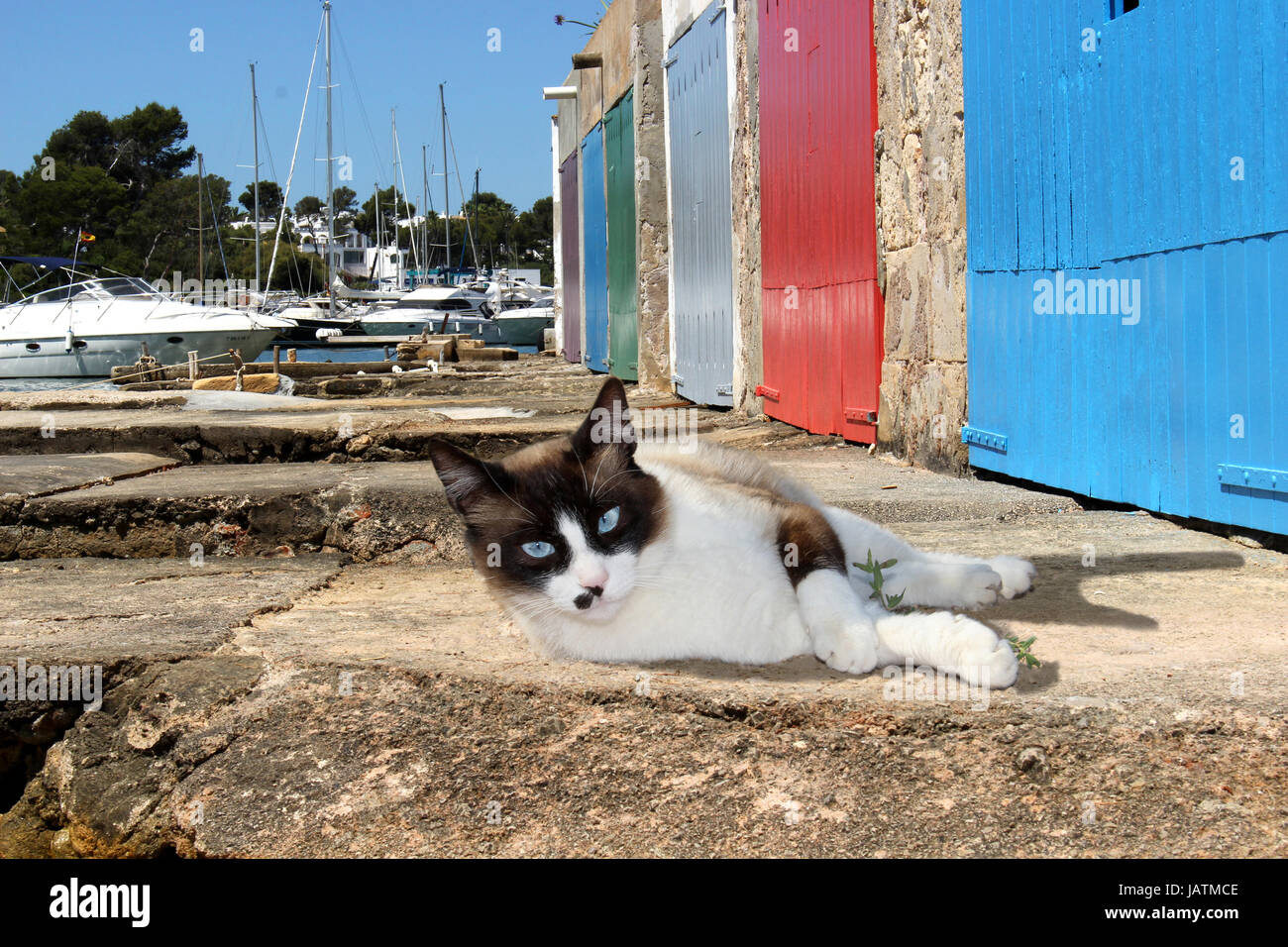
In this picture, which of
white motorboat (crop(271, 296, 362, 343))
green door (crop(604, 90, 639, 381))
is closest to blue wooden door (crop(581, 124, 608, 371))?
green door (crop(604, 90, 639, 381))

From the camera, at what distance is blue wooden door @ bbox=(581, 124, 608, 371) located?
46.8 ft

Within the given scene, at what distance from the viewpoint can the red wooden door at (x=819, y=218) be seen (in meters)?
6.23

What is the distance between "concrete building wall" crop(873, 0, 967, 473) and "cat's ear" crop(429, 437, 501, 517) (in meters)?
3.33

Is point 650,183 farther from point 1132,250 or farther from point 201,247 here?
point 201,247

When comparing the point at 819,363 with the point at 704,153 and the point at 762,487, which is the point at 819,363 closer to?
the point at 704,153

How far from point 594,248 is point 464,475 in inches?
515

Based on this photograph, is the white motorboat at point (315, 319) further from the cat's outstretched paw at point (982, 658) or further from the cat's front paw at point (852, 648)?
the cat's outstretched paw at point (982, 658)

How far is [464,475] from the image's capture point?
99.7 inches

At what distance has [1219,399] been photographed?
3578 millimetres

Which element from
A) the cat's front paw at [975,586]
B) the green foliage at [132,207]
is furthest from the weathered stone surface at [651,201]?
the green foliage at [132,207]

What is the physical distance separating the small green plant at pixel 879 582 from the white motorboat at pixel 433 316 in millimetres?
37498

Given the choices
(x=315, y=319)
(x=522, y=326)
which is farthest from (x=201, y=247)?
(x=522, y=326)

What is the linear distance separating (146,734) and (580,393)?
28.2 ft
